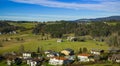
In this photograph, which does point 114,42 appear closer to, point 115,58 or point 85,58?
point 115,58

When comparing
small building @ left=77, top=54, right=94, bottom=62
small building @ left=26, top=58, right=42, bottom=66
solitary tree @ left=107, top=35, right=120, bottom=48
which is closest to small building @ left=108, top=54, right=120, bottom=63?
small building @ left=77, top=54, right=94, bottom=62

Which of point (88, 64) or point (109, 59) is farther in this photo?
point (109, 59)

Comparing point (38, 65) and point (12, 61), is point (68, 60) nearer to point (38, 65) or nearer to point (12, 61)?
point (38, 65)

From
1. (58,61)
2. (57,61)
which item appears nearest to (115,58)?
(58,61)

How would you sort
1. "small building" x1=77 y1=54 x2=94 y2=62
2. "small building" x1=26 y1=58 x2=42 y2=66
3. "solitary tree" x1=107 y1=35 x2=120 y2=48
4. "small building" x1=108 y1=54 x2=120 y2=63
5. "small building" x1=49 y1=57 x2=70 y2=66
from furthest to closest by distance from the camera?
"solitary tree" x1=107 y1=35 x2=120 y2=48 → "small building" x1=77 y1=54 x2=94 y2=62 → "small building" x1=108 y1=54 x2=120 y2=63 → "small building" x1=49 y1=57 x2=70 y2=66 → "small building" x1=26 y1=58 x2=42 y2=66

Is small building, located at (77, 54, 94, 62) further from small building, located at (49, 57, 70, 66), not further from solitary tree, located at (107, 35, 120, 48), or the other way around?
solitary tree, located at (107, 35, 120, 48)

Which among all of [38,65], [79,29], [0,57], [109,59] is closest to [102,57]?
[109,59]

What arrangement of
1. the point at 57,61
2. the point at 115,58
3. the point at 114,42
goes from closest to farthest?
1. the point at 57,61
2. the point at 115,58
3. the point at 114,42

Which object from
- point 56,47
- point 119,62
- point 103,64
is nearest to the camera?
point 103,64

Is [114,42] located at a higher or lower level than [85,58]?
lower

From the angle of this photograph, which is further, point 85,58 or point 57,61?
point 85,58

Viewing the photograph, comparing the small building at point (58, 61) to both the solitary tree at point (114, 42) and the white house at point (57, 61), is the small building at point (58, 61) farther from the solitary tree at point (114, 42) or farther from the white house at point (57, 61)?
the solitary tree at point (114, 42)
